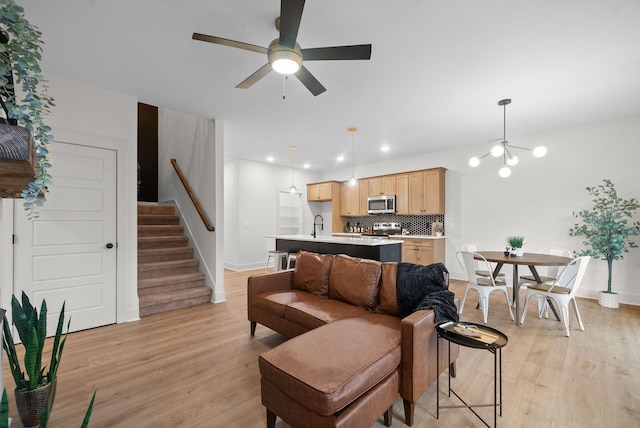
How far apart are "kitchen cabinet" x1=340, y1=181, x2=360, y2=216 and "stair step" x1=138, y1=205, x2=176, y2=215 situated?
4.18 metres

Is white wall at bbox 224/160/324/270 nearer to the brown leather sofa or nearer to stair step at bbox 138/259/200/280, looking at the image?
stair step at bbox 138/259/200/280

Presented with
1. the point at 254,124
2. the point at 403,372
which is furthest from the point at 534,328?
the point at 254,124

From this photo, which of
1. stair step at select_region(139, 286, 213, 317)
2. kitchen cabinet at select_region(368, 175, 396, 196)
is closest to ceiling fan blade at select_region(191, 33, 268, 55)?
stair step at select_region(139, 286, 213, 317)

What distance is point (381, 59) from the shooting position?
2.77 metres

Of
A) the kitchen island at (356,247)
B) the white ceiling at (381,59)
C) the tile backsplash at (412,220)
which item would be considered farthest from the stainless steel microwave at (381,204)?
the white ceiling at (381,59)

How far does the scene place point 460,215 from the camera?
5.97 m

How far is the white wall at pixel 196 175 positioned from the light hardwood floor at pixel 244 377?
48.7 inches

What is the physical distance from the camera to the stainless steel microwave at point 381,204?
6652 mm

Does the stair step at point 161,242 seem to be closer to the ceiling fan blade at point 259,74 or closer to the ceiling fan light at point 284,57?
the ceiling fan blade at point 259,74

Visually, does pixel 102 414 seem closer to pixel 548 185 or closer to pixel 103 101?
pixel 103 101

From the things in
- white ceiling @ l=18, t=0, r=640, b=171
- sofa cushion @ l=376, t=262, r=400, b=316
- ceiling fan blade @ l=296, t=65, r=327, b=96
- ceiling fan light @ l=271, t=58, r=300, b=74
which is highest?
white ceiling @ l=18, t=0, r=640, b=171

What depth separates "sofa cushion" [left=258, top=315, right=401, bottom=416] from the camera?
143cm

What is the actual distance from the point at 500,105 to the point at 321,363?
4.01 metres

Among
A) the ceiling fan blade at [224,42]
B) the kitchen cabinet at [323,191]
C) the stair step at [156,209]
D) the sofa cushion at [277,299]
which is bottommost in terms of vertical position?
the sofa cushion at [277,299]
